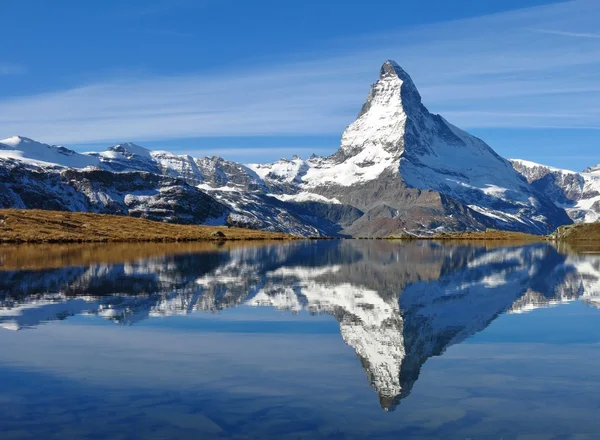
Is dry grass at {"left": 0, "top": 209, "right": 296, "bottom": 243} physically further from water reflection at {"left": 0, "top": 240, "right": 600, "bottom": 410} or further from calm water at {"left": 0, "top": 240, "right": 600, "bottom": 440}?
calm water at {"left": 0, "top": 240, "right": 600, "bottom": 440}

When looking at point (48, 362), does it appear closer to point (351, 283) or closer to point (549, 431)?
point (549, 431)

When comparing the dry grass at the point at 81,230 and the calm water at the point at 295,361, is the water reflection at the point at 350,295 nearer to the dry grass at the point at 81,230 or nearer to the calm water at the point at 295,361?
the calm water at the point at 295,361

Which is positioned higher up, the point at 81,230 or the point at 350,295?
the point at 81,230

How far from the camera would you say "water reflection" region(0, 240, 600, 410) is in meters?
30.7

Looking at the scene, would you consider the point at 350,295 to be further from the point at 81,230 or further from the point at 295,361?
the point at 81,230

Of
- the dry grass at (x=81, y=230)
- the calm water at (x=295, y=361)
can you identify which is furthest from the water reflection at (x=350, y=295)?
the dry grass at (x=81, y=230)

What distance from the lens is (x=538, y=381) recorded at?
23.9 m

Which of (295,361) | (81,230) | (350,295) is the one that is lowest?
(295,361)

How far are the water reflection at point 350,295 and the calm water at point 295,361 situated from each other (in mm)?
188

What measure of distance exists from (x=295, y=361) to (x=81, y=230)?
135457 millimetres

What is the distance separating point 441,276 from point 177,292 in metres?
26.8

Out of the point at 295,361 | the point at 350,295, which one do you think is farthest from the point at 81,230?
the point at 295,361

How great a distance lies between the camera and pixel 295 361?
88.7 feet

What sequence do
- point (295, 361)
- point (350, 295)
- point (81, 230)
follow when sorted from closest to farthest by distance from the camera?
point (295, 361) < point (350, 295) < point (81, 230)
